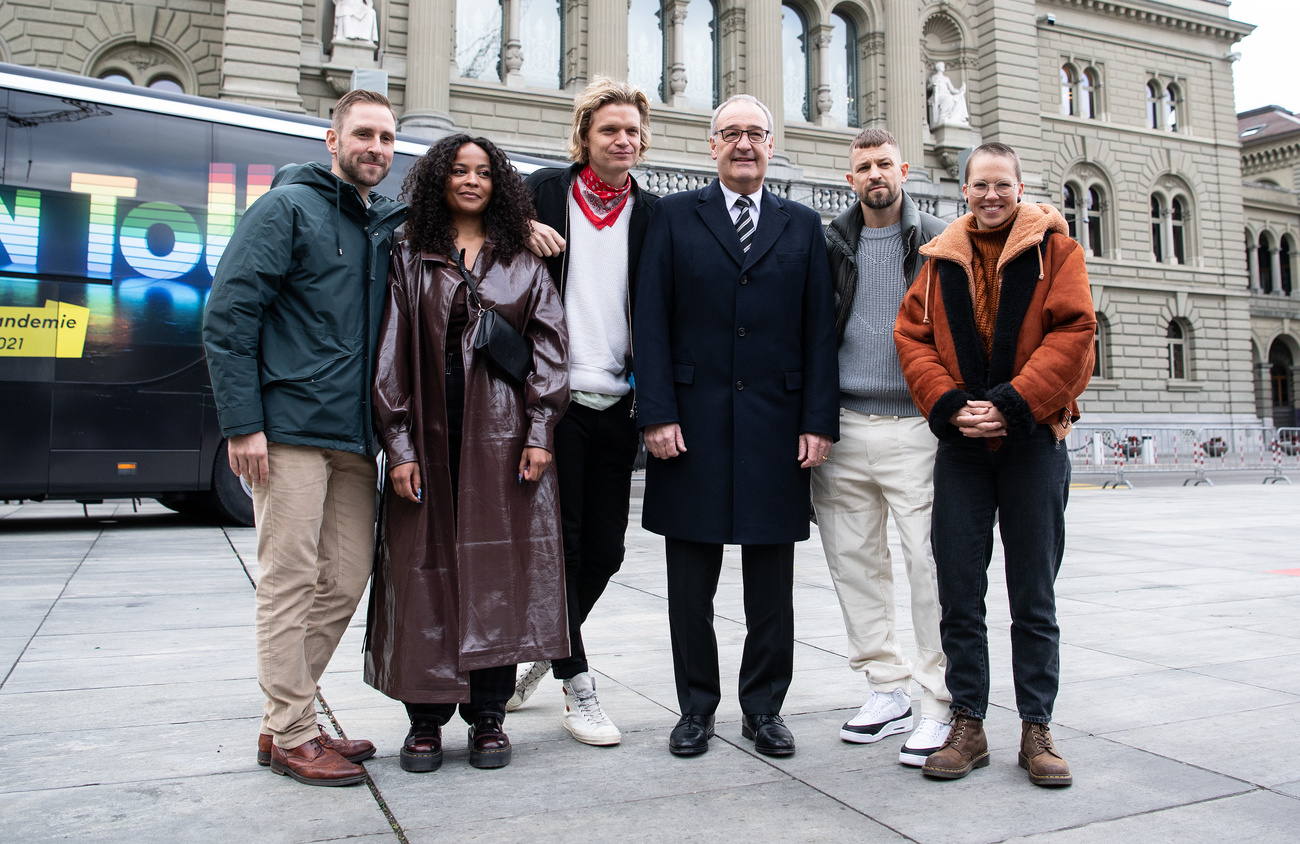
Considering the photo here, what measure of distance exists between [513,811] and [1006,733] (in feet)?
5.71

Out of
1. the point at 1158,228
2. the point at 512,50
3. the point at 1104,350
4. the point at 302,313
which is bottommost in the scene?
the point at 302,313

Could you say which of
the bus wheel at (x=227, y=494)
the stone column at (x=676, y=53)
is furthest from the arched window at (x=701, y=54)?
the bus wheel at (x=227, y=494)

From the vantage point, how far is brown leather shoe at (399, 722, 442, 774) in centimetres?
289

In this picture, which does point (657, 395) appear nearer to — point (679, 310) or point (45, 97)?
point (679, 310)

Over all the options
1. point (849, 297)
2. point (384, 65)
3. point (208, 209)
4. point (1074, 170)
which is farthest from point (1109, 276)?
point (849, 297)

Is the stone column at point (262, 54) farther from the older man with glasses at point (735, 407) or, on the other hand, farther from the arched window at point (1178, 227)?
the arched window at point (1178, 227)

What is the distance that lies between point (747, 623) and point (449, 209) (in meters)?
1.72

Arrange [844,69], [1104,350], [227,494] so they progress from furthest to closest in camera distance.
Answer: [1104,350], [844,69], [227,494]

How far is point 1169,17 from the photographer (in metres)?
31.9

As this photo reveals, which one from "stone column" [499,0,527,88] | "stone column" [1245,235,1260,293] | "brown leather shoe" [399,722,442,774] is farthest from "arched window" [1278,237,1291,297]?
"brown leather shoe" [399,722,442,774]

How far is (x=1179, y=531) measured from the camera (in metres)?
9.75

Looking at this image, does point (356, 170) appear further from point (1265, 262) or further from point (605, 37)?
point (1265, 262)

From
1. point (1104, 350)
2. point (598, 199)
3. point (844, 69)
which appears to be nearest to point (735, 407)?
point (598, 199)

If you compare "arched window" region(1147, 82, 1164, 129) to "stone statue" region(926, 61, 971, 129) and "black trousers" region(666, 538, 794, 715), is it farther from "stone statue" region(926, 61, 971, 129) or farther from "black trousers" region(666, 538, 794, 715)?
"black trousers" region(666, 538, 794, 715)
